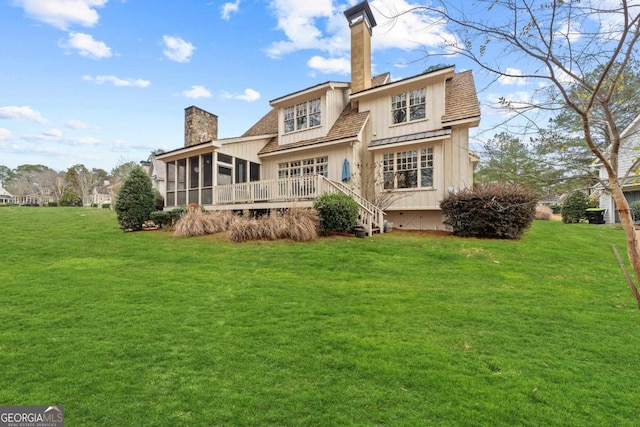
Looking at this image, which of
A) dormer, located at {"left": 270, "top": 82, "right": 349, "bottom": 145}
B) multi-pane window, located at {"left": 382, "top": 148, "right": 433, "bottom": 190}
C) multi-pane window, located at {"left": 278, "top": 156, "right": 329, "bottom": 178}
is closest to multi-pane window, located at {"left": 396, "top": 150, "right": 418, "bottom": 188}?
multi-pane window, located at {"left": 382, "top": 148, "right": 433, "bottom": 190}

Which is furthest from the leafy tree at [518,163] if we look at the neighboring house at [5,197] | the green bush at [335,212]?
the neighboring house at [5,197]

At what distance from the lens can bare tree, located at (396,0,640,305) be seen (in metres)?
2.29

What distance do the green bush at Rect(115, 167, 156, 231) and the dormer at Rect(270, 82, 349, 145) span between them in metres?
6.93

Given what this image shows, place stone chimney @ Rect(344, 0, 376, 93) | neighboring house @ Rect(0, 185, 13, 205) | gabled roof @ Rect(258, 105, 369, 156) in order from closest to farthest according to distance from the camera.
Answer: gabled roof @ Rect(258, 105, 369, 156)
stone chimney @ Rect(344, 0, 376, 93)
neighboring house @ Rect(0, 185, 13, 205)

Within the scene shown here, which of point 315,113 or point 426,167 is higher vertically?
point 315,113

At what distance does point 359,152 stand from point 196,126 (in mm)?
9999

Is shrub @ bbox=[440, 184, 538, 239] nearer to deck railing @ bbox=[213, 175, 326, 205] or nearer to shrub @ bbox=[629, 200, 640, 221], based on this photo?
deck railing @ bbox=[213, 175, 326, 205]

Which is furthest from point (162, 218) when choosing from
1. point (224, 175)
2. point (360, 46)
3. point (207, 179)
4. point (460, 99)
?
point (460, 99)

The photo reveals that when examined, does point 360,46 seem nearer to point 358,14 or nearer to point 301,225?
point 358,14

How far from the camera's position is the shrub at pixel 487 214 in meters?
10.3

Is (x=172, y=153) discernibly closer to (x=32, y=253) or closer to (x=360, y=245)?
(x=32, y=253)

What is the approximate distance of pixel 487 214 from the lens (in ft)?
34.5

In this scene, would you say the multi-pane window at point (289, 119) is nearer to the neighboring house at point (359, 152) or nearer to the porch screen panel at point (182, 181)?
the neighboring house at point (359, 152)

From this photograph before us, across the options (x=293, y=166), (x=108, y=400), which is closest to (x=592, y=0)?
(x=108, y=400)
